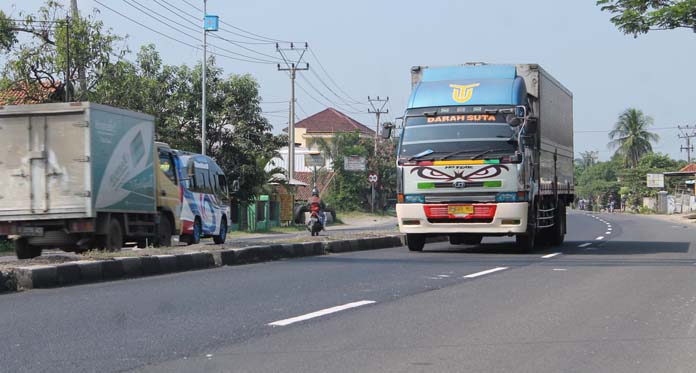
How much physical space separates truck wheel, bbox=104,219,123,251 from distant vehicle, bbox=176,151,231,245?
4.72m

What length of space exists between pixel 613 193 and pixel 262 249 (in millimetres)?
100324

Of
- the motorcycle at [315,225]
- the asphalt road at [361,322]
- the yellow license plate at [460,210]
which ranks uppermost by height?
the yellow license plate at [460,210]

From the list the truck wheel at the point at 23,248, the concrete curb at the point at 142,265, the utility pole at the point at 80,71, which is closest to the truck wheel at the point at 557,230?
the concrete curb at the point at 142,265

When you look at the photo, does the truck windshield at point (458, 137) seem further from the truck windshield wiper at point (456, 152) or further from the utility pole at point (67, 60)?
the utility pole at point (67, 60)

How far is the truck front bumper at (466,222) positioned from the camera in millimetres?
16375

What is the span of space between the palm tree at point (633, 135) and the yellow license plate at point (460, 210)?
8365 centimetres

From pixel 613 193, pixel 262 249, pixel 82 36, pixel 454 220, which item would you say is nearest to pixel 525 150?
pixel 454 220

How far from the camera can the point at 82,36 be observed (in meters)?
28.3

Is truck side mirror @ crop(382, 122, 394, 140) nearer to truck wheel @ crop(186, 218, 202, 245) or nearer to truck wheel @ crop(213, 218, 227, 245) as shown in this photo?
truck wheel @ crop(186, 218, 202, 245)

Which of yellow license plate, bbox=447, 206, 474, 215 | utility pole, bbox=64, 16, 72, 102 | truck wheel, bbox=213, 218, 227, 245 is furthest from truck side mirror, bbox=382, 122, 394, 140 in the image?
utility pole, bbox=64, 16, 72, 102

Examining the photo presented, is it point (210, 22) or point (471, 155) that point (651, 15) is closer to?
point (471, 155)

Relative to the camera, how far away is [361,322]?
25.5ft

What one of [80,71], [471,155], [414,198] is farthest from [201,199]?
[471,155]

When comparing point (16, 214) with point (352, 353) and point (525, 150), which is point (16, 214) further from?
point (352, 353)
